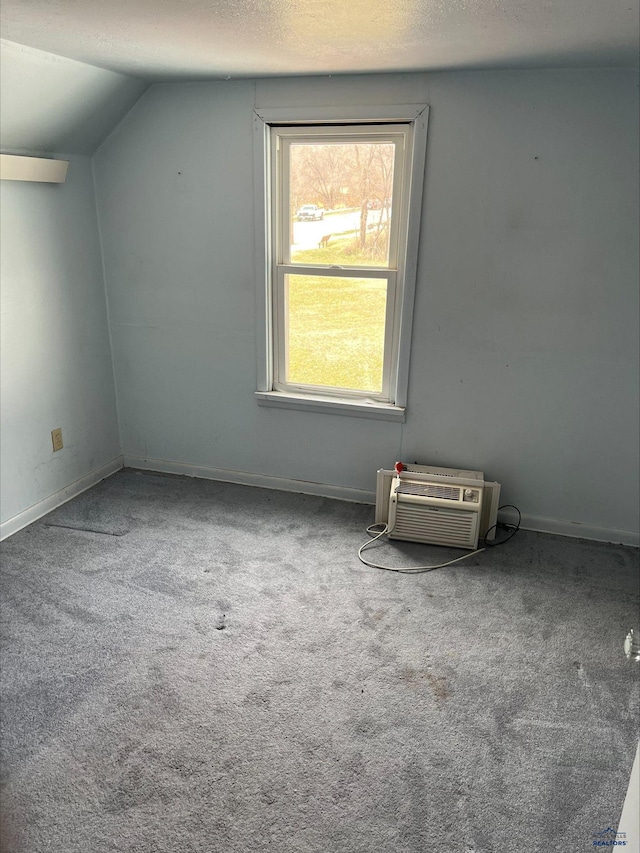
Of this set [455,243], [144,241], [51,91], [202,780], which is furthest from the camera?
[144,241]

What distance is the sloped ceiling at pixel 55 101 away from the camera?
2.32 metres

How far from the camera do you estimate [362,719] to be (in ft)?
6.32

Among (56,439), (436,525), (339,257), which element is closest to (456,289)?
(339,257)

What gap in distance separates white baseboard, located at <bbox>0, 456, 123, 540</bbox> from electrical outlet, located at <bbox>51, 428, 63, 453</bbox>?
0.24m

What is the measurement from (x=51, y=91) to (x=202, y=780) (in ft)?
8.67

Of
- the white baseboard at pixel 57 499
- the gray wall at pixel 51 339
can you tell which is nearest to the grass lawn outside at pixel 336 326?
the gray wall at pixel 51 339

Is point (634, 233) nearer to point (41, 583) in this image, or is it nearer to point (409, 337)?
point (409, 337)

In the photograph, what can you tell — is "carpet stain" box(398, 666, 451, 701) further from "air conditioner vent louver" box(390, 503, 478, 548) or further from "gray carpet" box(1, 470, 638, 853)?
"air conditioner vent louver" box(390, 503, 478, 548)

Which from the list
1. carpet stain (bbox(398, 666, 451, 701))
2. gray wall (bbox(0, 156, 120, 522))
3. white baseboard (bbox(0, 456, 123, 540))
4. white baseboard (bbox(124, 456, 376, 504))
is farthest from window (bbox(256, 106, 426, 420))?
carpet stain (bbox(398, 666, 451, 701))

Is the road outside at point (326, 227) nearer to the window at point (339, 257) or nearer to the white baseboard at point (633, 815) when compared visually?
the window at point (339, 257)

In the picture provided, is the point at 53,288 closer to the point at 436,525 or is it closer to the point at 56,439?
the point at 56,439

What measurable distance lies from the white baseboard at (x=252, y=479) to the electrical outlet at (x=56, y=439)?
57cm

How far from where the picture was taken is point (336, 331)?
125 inches

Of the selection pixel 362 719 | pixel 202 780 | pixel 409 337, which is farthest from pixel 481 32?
pixel 202 780
